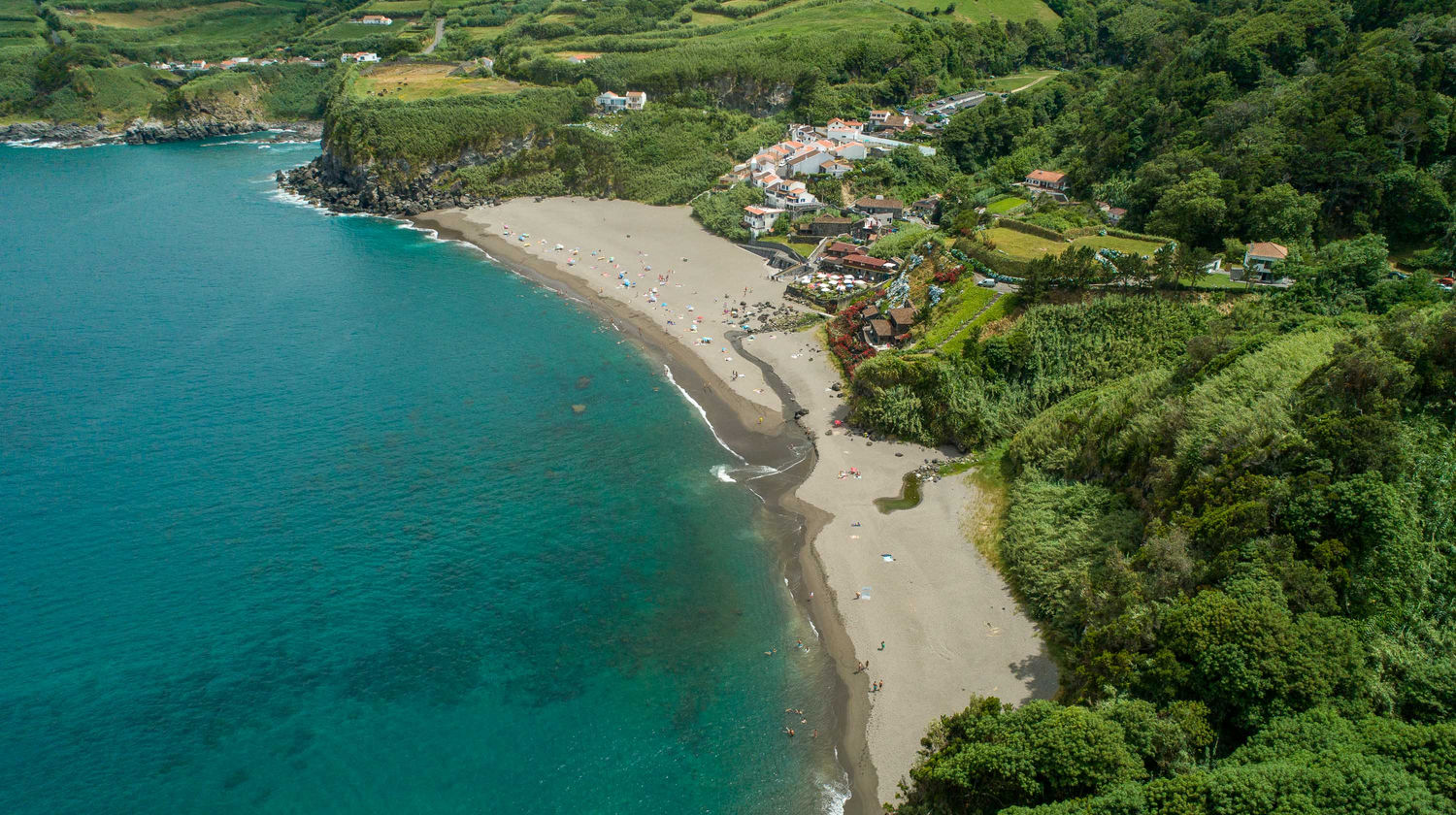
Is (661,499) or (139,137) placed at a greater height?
(139,137)

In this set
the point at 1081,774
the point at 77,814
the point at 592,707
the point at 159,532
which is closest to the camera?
the point at 1081,774

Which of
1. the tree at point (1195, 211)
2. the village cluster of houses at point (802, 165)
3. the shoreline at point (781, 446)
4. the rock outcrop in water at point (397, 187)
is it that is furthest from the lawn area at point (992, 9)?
the shoreline at point (781, 446)

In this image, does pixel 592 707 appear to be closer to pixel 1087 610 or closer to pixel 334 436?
pixel 1087 610

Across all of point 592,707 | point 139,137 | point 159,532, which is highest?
point 139,137

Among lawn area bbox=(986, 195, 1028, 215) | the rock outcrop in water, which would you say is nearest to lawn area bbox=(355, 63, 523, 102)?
the rock outcrop in water

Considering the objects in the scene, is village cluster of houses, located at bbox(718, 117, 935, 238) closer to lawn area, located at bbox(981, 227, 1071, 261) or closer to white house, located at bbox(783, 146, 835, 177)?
white house, located at bbox(783, 146, 835, 177)

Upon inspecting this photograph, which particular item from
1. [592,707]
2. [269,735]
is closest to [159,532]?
[269,735]
